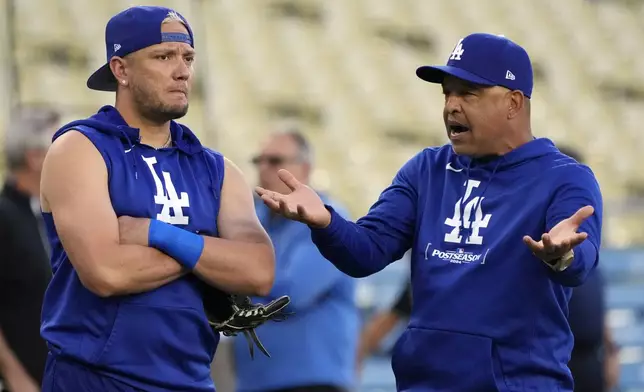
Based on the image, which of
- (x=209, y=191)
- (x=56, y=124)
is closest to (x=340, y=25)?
(x=56, y=124)

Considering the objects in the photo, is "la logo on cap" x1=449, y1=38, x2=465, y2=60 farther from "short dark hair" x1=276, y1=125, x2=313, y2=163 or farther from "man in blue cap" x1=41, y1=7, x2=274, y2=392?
"short dark hair" x1=276, y1=125, x2=313, y2=163

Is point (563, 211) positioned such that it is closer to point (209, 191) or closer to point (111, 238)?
point (209, 191)

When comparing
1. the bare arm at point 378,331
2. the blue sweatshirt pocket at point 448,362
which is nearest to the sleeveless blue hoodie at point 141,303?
the blue sweatshirt pocket at point 448,362

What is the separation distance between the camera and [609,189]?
12156mm

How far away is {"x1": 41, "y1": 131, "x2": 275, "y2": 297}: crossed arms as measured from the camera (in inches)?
127

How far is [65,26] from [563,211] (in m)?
6.72

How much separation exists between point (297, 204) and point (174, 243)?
13.8 inches

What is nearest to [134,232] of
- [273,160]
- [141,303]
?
A: [141,303]

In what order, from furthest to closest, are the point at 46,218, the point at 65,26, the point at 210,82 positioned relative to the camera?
the point at 210,82 → the point at 65,26 → the point at 46,218

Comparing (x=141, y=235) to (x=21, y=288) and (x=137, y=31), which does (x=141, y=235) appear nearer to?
(x=137, y=31)

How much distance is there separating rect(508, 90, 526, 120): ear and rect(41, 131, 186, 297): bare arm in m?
1.05

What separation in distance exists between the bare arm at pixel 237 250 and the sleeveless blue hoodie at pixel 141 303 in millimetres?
58

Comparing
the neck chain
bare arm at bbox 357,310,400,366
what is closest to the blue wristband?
the neck chain

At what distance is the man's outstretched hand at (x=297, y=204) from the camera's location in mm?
3369
